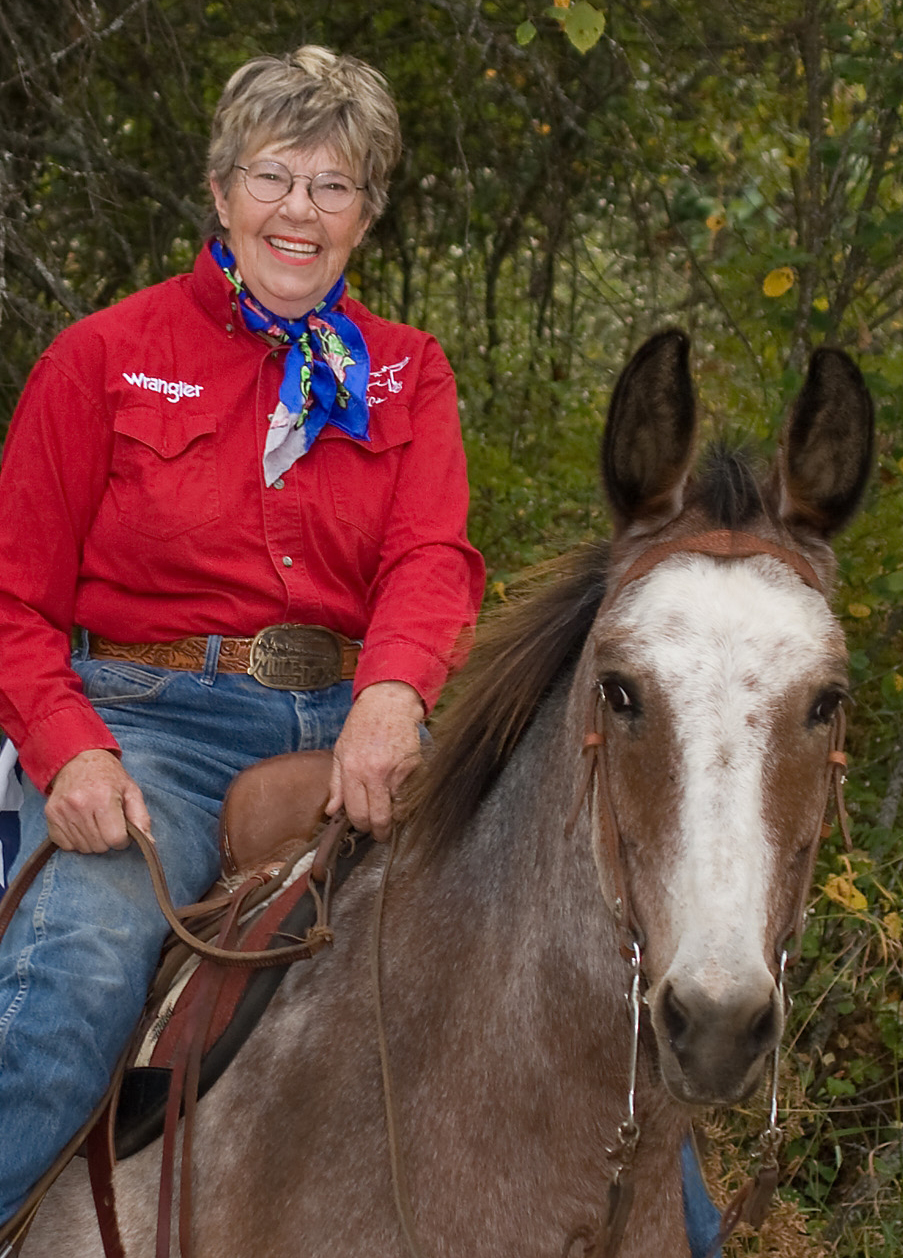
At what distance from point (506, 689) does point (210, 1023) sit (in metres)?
0.82

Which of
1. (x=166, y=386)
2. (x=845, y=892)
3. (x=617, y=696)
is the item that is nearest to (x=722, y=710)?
(x=617, y=696)

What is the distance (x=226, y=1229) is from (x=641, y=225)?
547 centimetres

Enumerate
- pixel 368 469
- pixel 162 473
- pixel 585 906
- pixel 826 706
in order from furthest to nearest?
pixel 368 469, pixel 162 473, pixel 585 906, pixel 826 706

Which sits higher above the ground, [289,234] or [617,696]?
[289,234]

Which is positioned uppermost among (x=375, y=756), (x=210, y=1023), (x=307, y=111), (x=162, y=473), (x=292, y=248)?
(x=307, y=111)

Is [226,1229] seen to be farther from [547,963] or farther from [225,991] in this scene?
[547,963]

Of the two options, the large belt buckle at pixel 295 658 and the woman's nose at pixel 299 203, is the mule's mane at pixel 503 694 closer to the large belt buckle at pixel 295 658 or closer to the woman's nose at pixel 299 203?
the large belt buckle at pixel 295 658

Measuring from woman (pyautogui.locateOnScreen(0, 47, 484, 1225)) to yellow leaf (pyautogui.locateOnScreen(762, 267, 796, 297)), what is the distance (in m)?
2.07

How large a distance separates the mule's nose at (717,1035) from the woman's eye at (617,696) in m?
0.40

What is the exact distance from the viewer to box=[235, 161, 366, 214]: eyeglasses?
9.29ft

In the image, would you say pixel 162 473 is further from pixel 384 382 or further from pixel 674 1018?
pixel 674 1018

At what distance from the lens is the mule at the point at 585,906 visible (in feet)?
5.68

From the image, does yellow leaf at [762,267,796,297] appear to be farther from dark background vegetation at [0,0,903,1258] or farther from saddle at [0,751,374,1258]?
saddle at [0,751,374,1258]

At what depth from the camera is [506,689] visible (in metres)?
2.24
